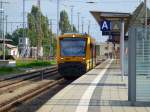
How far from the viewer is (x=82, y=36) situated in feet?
122

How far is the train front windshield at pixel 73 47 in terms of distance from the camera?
36656 mm

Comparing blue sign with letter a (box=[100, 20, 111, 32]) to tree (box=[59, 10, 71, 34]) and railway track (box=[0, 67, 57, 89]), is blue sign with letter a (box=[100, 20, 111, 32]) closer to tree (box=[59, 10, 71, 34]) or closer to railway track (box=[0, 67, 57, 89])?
railway track (box=[0, 67, 57, 89])

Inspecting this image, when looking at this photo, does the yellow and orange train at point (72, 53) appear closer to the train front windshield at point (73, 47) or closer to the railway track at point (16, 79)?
the train front windshield at point (73, 47)

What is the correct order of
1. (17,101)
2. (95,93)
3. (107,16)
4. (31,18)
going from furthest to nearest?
(31,18) → (107,16) → (17,101) → (95,93)

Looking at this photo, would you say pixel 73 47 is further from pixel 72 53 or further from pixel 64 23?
pixel 64 23

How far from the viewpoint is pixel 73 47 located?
121 feet

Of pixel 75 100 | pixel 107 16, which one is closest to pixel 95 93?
pixel 75 100

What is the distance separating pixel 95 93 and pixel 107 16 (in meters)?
6.65

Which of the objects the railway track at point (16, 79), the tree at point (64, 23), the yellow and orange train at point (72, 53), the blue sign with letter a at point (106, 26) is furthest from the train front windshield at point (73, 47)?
the tree at point (64, 23)

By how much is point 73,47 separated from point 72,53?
1.44ft

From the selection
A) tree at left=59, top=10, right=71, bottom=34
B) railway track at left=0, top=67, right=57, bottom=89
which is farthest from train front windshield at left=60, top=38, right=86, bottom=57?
tree at left=59, top=10, right=71, bottom=34

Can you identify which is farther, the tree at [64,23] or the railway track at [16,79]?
the tree at [64,23]

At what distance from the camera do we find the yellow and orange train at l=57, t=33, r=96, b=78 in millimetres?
36562

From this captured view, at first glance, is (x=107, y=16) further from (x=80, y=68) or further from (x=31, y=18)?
(x=31, y=18)
